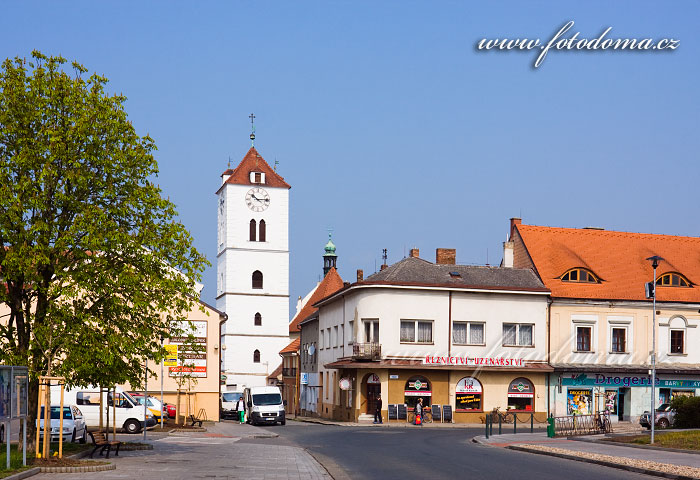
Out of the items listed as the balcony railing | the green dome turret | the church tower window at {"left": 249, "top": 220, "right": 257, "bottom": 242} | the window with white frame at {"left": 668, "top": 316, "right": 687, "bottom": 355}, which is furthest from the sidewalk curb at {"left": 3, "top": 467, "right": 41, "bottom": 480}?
the green dome turret

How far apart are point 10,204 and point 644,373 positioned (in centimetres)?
4525

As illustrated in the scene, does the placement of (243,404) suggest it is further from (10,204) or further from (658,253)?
(10,204)

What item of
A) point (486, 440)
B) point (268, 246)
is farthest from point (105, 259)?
point (268, 246)

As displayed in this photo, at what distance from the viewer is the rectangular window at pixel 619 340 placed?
60.8 m

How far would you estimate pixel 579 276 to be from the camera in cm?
6241

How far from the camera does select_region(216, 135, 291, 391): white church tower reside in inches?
4065

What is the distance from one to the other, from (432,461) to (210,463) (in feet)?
19.3

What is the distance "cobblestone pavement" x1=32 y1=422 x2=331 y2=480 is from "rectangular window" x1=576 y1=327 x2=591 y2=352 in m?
30.4

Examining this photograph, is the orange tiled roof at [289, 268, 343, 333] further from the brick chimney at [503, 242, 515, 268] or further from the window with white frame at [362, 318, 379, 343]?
the window with white frame at [362, 318, 379, 343]

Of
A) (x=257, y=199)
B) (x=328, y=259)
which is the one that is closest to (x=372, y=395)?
(x=257, y=199)

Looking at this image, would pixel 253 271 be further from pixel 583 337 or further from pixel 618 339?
pixel 618 339

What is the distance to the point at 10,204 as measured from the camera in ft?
79.7

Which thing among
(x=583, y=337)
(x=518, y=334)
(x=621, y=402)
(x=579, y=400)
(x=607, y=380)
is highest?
(x=518, y=334)

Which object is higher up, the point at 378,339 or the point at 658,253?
the point at 658,253
